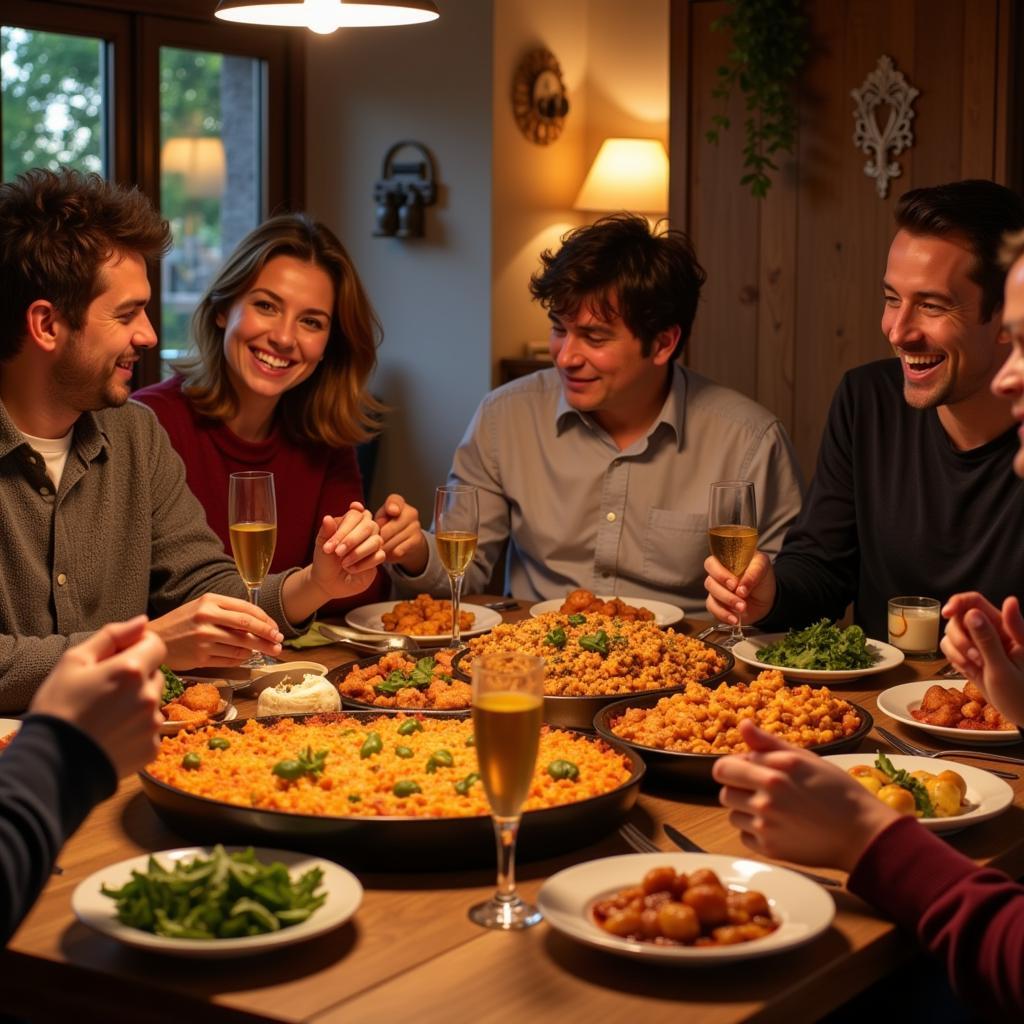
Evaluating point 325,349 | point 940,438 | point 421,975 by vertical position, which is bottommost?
point 421,975

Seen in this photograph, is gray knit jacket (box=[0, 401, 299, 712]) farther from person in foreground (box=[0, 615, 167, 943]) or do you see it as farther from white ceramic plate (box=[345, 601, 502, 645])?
person in foreground (box=[0, 615, 167, 943])

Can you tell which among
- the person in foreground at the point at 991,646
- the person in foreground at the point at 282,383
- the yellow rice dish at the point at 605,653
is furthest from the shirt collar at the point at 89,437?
the person in foreground at the point at 991,646

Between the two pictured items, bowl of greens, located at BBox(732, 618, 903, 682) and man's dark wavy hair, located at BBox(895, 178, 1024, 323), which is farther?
man's dark wavy hair, located at BBox(895, 178, 1024, 323)

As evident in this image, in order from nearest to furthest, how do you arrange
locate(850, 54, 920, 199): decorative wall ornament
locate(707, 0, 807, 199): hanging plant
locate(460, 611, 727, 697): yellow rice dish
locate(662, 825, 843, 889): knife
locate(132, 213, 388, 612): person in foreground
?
locate(662, 825, 843, 889): knife, locate(460, 611, 727, 697): yellow rice dish, locate(132, 213, 388, 612): person in foreground, locate(850, 54, 920, 199): decorative wall ornament, locate(707, 0, 807, 199): hanging plant

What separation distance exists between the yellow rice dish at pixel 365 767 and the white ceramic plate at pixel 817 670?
1.91 feet

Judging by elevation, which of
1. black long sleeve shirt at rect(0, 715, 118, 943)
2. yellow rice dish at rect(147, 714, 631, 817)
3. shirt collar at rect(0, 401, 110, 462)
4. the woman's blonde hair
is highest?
the woman's blonde hair

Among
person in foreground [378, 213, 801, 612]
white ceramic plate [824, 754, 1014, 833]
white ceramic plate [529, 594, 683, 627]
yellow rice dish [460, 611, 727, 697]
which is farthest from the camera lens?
person in foreground [378, 213, 801, 612]

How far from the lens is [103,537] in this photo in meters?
2.47

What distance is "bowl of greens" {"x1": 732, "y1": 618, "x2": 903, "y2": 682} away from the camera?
Answer: 221cm

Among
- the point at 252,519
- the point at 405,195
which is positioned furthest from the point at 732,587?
the point at 405,195

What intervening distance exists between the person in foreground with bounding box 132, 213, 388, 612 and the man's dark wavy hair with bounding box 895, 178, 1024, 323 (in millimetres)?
1190

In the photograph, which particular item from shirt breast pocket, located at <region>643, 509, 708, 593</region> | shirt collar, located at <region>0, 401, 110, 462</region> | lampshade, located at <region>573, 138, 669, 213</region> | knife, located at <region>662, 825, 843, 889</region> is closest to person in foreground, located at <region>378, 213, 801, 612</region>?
shirt breast pocket, located at <region>643, 509, 708, 593</region>

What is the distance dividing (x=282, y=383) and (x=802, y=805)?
1.93 m

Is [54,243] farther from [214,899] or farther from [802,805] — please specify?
[802,805]
